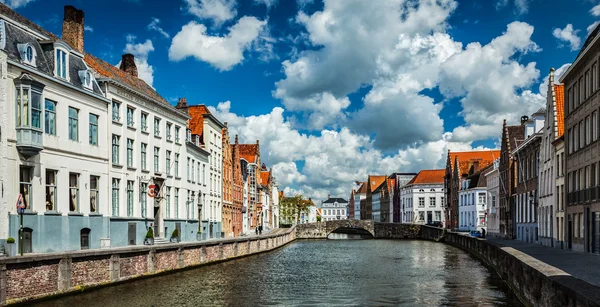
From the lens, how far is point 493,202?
3022 inches

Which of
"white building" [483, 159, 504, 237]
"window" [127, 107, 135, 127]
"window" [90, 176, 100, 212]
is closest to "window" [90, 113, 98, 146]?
"window" [90, 176, 100, 212]

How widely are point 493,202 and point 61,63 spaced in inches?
2257

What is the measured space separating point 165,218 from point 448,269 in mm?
19541

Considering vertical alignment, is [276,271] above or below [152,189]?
below

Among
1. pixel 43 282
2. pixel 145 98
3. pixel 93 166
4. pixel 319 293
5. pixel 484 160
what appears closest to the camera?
pixel 43 282

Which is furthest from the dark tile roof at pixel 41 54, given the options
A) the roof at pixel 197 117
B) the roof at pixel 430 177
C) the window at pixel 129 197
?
the roof at pixel 430 177

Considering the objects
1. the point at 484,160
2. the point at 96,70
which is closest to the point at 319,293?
the point at 96,70

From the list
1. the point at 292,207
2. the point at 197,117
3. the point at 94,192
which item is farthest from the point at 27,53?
the point at 292,207

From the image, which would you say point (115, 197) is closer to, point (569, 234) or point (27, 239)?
point (27, 239)

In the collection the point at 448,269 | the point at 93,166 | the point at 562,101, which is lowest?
the point at 448,269

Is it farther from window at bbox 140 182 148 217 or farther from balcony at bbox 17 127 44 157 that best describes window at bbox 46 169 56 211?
window at bbox 140 182 148 217

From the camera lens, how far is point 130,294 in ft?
76.0

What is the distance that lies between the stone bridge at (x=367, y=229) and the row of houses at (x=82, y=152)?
49.9 meters

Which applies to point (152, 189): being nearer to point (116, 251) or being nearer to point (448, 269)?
point (116, 251)
